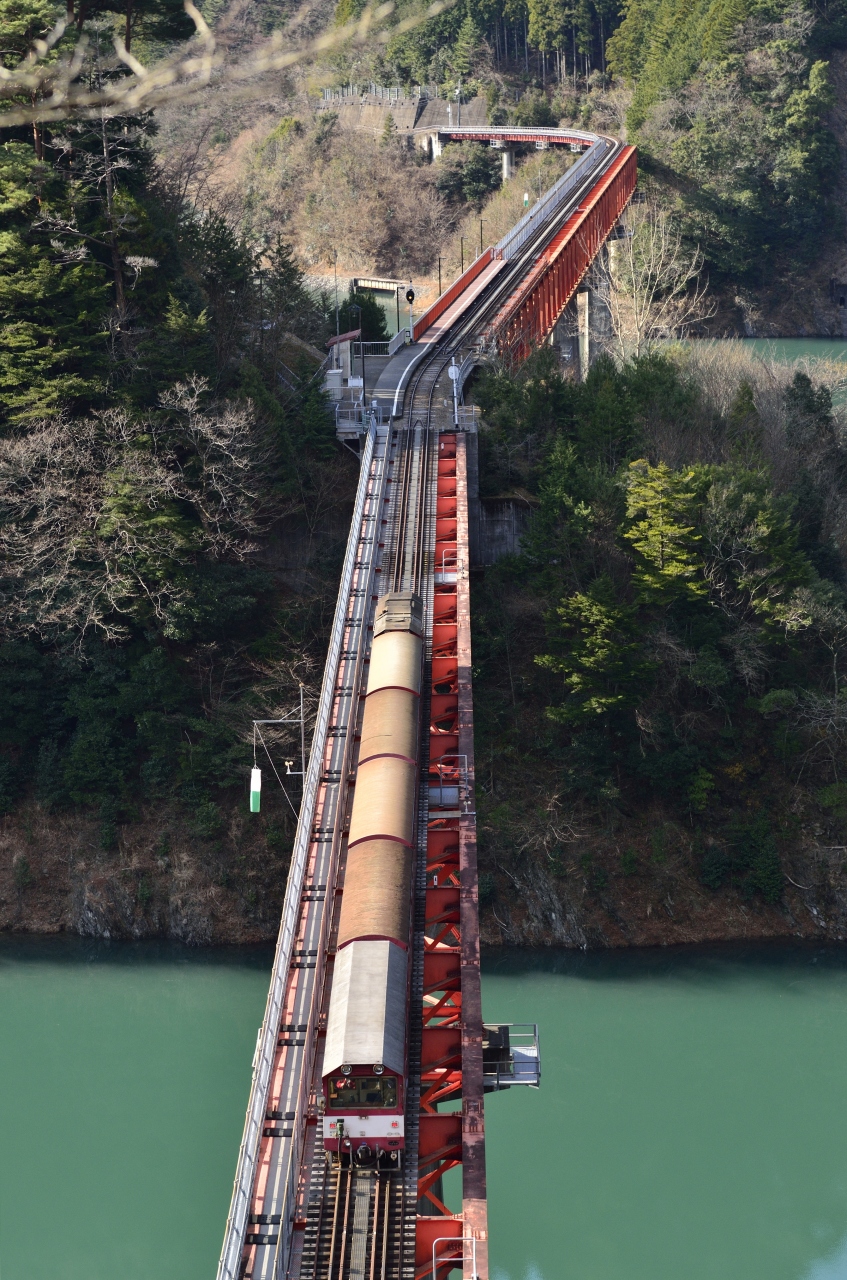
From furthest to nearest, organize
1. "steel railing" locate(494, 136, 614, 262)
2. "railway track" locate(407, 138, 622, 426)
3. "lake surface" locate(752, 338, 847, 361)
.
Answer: "lake surface" locate(752, 338, 847, 361) < "steel railing" locate(494, 136, 614, 262) < "railway track" locate(407, 138, 622, 426)

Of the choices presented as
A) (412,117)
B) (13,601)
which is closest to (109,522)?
(13,601)

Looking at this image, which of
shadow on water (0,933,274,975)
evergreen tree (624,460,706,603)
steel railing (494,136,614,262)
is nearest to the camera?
shadow on water (0,933,274,975)

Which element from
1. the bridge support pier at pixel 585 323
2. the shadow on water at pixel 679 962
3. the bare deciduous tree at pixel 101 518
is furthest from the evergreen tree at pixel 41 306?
the bridge support pier at pixel 585 323

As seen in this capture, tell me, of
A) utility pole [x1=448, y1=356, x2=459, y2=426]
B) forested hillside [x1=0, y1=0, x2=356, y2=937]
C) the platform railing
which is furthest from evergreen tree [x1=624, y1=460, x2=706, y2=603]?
the platform railing

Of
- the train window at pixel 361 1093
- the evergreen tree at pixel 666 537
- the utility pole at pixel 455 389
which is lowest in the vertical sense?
the train window at pixel 361 1093

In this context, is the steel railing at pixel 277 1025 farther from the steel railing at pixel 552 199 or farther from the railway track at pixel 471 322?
the steel railing at pixel 552 199

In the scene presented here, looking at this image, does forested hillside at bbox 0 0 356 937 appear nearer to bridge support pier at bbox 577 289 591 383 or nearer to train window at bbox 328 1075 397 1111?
train window at bbox 328 1075 397 1111

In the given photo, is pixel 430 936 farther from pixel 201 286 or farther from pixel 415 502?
pixel 201 286

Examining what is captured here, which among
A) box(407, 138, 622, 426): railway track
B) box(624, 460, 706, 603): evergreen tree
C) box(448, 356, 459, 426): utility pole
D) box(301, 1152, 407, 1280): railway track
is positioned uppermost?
box(407, 138, 622, 426): railway track
